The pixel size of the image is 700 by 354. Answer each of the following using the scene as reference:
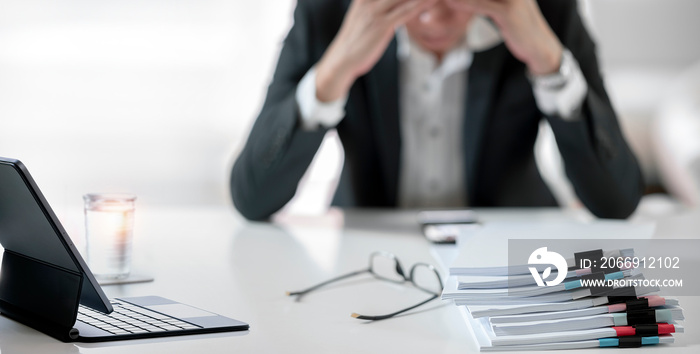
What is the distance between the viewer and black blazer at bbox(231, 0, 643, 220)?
1.46 m

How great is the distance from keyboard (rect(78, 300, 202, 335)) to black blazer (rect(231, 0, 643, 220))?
2.47 ft

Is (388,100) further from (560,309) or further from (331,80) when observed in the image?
(560,309)

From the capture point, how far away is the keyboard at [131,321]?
0.63m

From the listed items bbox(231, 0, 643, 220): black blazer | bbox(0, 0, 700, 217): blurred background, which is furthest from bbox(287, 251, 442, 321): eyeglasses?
bbox(0, 0, 700, 217): blurred background

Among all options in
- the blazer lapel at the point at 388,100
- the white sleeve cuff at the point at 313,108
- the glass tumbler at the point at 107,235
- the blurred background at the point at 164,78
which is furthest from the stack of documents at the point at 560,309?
the blurred background at the point at 164,78

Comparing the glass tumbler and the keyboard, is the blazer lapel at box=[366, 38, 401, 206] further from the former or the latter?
the keyboard

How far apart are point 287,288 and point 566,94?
0.85m

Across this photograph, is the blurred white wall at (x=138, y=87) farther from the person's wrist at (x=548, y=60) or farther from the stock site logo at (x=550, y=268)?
the stock site logo at (x=550, y=268)

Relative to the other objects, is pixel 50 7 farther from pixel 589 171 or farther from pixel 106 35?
pixel 589 171

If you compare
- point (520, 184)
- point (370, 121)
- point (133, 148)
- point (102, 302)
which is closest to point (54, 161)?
point (133, 148)

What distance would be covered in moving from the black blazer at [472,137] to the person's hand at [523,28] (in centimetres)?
12

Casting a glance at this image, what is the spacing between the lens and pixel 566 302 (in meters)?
0.64

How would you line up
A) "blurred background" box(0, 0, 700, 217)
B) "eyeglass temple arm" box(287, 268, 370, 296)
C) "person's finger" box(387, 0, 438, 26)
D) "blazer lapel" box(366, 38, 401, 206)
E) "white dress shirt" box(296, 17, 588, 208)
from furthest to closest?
"blurred background" box(0, 0, 700, 217) < "white dress shirt" box(296, 17, 588, 208) < "blazer lapel" box(366, 38, 401, 206) < "person's finger" box(387, 0, 438, 26) < "eyeglass temple arm" box(287, 268, 370, 296)

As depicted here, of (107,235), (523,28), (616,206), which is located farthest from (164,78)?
(107,235)
